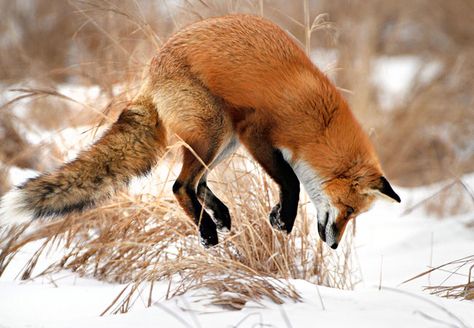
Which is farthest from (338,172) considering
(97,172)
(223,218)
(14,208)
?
(14,208)

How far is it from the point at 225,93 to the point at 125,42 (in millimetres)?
2795

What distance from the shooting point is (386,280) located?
4.93 meters

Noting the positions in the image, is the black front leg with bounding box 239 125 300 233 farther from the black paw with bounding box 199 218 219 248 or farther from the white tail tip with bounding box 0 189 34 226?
the white tail tip with bounding box 0 189 34 226

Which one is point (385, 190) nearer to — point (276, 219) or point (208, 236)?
point (276, 219)

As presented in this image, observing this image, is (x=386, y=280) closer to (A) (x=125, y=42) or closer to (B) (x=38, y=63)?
(A) (x=125, y=42)

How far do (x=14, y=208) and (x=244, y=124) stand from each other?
54.1 inches

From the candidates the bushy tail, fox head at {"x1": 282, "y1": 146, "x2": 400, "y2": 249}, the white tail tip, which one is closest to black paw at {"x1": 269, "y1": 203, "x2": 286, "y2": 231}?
fox head at {"x1": 282, "y1": 146, "x2": 400, "y2": 249}

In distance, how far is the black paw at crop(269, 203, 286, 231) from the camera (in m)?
3.88

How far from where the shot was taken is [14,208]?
135 inches

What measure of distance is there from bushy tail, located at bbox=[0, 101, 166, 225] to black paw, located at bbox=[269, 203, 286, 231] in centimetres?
79

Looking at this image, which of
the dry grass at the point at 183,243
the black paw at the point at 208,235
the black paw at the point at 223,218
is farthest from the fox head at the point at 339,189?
the black paw at the point at 208,235

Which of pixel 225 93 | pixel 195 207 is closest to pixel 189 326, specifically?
pixel 195 207

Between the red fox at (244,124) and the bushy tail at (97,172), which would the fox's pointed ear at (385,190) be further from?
the bushy tail at (97,172)

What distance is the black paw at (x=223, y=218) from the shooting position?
13.2 ft
